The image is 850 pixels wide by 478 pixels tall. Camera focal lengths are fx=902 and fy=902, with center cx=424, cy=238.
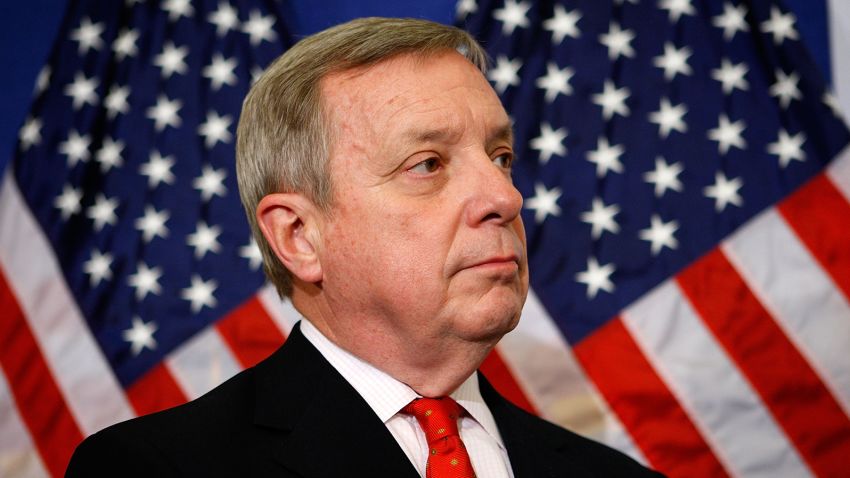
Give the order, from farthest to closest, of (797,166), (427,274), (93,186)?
(93,186), (797,166), (427,274)

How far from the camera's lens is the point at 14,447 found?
9.67 ft

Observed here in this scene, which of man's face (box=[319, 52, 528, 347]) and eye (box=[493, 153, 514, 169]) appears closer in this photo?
man's face (box=[319, 52, 528, 347])

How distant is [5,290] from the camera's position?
3008mm

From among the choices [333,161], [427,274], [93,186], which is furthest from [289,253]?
[93,186]

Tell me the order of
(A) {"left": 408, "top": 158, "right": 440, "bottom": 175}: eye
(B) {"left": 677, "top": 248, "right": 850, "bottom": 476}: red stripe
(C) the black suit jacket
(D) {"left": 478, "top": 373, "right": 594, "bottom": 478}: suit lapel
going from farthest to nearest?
1. (B) {"left": 677, "top": 248, "right": 850, "bottom": 476}: red stripe
2. (D) {"left": 478, "top": 373, "right": 594, "bottom": 478}: suit lapel
3. (A) {"left": 408, "top": 158, "right": 440, "bottom": 175}: eye
4. (C) the black suit jacket

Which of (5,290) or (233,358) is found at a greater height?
(5,290)

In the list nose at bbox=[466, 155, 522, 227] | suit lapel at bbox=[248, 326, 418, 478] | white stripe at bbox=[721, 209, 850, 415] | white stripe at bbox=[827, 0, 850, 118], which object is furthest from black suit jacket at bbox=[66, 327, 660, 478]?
white stripe at bbox=[827, 0, 850, 118]

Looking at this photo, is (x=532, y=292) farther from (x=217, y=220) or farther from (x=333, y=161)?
(x=333, y=161)

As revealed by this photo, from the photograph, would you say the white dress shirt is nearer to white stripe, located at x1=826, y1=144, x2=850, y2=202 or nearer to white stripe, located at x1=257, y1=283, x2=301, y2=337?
white stripe, located at x1=257, y1=283, x2=301, y2=337

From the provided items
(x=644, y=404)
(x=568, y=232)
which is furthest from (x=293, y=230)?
(x=644, y=404)

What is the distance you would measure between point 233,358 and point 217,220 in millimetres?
467

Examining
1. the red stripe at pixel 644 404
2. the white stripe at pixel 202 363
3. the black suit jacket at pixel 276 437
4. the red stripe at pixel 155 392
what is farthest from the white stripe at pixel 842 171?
the red stripe at pixel 155 392

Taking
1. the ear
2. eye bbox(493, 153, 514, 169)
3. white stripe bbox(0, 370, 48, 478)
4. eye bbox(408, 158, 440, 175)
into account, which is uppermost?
white stripe bbox(0, 370, 48, 478)

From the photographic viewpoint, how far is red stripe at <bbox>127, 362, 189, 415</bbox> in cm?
293
